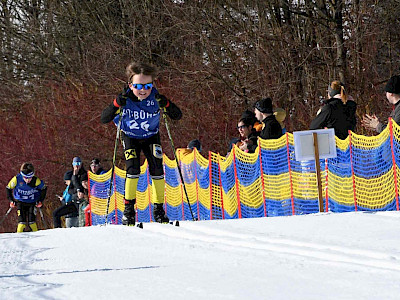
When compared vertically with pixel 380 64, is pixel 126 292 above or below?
below

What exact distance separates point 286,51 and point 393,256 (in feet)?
52.4

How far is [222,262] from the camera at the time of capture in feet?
16.0

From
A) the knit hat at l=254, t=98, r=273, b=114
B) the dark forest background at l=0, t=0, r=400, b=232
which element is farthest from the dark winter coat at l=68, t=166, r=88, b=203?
the knit hat at l=254, t=98, r=273, b=114

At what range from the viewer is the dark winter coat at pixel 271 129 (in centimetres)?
1080

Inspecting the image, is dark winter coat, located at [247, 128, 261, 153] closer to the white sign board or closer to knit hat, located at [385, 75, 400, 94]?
the white sign board

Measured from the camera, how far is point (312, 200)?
1002 centimetres

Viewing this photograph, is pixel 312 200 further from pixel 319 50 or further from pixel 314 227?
pixel 319 50

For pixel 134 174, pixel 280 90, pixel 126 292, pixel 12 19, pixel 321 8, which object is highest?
pixel 12 19

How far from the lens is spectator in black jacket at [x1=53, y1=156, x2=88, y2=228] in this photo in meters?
17.1

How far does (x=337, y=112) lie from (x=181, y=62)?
14.3 metres

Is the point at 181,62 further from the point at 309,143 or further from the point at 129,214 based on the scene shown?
the point at 129,214

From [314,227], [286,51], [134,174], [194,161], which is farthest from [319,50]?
[314,227]

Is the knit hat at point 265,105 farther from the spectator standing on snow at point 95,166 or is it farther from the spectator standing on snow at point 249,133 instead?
the spectator standing on snow at point 95,166

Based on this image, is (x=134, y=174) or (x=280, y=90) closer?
(x=134, y=174)
